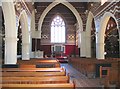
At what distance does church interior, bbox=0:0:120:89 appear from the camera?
8.22m

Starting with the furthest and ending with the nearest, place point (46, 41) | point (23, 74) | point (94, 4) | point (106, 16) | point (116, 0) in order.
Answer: point (46, 41), point (94, 4), point (106, 16), point (116, 0), point (23, 74)

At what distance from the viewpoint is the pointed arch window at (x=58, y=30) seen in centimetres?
3138

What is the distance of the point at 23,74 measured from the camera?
7078 millimetres

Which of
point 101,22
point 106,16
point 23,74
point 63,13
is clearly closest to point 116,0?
point 106,16

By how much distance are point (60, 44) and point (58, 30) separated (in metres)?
2.24

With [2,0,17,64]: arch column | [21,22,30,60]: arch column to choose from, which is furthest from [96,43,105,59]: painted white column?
[2,0,17,64]: arch column

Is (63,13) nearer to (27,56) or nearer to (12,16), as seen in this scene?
(27,56)

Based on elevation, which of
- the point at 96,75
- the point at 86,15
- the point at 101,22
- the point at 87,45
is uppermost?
the point at 86,15

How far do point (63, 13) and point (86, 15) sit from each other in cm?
643

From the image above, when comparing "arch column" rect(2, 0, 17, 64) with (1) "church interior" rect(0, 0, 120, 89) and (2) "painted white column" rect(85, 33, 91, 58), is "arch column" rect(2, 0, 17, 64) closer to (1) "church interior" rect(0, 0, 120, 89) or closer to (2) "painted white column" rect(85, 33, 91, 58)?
(1) "church interior" rect(0, 0, 120, 89)

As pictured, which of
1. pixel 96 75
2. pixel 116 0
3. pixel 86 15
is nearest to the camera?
pixel 96 75

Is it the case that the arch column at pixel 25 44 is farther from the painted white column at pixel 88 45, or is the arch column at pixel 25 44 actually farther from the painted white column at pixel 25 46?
A: the painted white column at pixel 88 45

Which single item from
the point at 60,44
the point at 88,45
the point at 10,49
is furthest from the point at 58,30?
the point at 10,49

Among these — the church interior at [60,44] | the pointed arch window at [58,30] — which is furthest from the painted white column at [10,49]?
the pointed arch window at [58,30]
